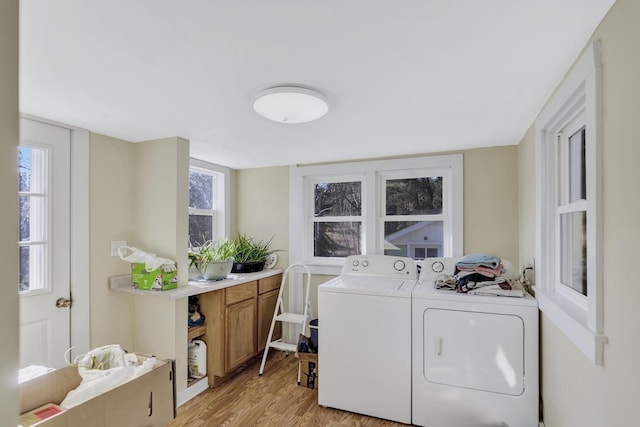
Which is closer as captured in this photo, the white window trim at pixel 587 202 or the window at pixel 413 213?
the white window trim at pixel 587 202

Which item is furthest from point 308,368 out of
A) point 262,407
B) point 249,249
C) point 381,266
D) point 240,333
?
point 249,249

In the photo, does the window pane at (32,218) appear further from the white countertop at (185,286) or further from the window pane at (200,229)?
the window pane at (200,229)

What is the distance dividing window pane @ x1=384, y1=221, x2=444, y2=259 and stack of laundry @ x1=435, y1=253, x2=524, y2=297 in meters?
0.76

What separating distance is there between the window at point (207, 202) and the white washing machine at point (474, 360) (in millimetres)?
2261

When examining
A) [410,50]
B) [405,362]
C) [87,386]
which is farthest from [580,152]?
[87,386]

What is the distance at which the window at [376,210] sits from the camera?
9.99ft

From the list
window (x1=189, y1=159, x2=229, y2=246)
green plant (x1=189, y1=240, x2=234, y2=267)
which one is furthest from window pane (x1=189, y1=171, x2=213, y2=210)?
green plant (x1=189, y1=240, x2=234, y2=267)

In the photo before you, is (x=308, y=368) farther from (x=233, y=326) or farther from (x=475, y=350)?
(x=475, y=350)

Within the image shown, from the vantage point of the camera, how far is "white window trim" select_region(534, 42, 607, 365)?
1.12 m

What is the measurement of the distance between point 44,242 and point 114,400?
1.52m

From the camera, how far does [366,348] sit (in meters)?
2.34

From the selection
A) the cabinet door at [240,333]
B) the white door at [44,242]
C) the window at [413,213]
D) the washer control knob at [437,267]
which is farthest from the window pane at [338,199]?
Result: the white door at [44,242]

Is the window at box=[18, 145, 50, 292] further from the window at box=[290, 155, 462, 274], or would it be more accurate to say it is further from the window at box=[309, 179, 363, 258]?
the window at box=[309, 179, 363, 258]

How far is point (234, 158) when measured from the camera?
325cm
